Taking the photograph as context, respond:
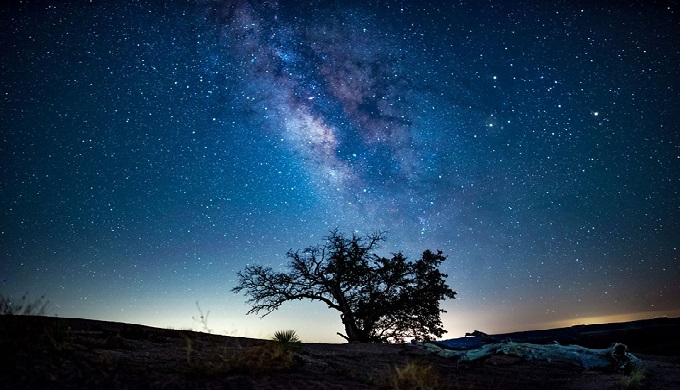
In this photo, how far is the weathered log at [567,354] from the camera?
10.8m

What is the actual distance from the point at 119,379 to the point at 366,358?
695 centimetres

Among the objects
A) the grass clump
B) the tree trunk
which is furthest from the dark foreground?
the tree trunk

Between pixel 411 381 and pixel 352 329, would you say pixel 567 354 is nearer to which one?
pixel 411 381

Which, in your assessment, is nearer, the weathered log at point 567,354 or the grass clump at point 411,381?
the grass clump at point 411,381

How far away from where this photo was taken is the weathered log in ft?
35.6

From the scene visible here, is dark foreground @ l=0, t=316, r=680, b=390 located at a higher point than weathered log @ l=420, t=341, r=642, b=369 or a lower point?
higher

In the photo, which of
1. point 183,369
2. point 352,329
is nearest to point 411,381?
point 183,369

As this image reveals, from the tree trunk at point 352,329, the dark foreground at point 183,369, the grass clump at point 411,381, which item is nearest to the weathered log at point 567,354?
the dark foreground at point 183,369

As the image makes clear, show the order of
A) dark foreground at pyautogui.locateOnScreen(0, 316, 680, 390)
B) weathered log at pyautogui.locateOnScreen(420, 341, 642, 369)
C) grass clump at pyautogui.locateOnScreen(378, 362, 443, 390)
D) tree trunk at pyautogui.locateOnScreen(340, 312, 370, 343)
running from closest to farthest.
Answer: dark foreground at pyautogui.locateOnScreen(0, 316, 680, 390)
grass clump at pyautogui.locateOnScreen(378, 362, 443, 390)
weathered log at pyautogui.locateOnScreen(420, 341, 642, 369)
tree trunk at pyautogui.locateOnScreen(340, 312, 370, 343)

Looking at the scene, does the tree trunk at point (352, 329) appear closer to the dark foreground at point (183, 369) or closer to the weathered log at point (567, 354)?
the weathered log at point (567, 354)

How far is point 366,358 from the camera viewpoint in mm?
9914

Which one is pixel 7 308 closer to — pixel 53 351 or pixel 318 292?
pixel 53 351

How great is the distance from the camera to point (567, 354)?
11273 mm

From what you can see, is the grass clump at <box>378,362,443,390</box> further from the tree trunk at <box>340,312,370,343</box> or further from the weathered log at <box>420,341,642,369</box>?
the tree trunk at <box>340,312,370,343</box>
